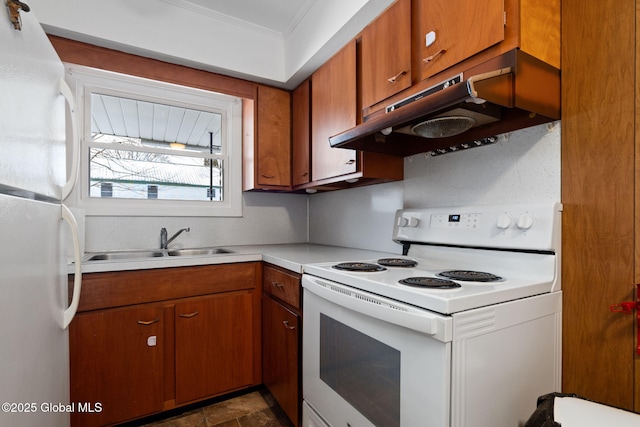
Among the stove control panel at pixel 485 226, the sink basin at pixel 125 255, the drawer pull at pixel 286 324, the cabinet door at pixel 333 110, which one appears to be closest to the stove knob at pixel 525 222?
the stove control panel at pixel 485 226

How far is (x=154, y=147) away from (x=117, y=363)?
4.68ft

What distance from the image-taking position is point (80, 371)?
1518mm

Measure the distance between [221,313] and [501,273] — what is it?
147cm

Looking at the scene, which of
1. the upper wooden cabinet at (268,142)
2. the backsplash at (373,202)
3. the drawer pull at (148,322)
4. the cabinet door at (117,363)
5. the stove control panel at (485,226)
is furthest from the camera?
the upper wooden cabinet at (268,142)

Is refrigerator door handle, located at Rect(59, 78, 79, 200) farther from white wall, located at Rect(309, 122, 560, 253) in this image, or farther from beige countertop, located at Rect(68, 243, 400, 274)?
white wall, located at Rect(309, 122, 560, 253)

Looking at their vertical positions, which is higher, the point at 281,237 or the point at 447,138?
the point at 447,138

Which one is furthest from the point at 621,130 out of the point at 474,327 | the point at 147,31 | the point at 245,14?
the point at 147,31

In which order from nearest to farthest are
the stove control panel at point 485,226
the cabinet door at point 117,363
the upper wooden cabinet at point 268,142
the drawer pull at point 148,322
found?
1. the stove control panel at point 485,226
2. the cabinet door at point 117,363
3. the drawer pull at point 148,322
4. the upper wooden cabinet at point 268,142

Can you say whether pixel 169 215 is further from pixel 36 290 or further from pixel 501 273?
pixel 501 273

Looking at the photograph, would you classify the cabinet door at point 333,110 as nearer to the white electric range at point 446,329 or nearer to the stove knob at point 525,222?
the white electric range at point 446,329

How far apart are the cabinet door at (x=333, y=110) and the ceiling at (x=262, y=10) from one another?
43 cm

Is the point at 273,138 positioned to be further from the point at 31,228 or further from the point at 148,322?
the point at 31,228

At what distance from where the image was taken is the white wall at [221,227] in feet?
6.86

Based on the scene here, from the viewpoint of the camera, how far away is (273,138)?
2.40 meters
